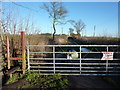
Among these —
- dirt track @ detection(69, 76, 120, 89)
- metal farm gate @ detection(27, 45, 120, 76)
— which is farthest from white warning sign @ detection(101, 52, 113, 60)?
dirt track @ detection(69, 76, 120, 89)

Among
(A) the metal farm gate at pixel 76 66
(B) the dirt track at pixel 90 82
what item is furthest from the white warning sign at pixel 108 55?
(B) the dirt track at pixel 90 82

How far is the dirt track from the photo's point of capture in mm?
3282

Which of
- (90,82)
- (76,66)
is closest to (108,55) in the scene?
(90,82)

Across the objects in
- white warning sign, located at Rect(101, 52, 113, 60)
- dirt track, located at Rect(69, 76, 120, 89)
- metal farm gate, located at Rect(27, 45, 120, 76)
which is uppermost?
white warning sign, located at Rect(101, 52, 113, 60)

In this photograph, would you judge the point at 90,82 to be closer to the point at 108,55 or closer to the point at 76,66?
the point at 108,55

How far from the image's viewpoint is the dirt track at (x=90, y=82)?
3282 mm

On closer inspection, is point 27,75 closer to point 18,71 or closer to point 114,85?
point 18,71

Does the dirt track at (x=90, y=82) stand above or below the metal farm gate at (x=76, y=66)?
below

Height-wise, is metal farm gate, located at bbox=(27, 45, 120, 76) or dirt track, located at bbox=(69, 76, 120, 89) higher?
metal farm gate, located at bbox=(27, 45, 120, 76)

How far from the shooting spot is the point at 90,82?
352cm

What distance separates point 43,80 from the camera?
3627 mm

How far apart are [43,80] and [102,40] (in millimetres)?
10744

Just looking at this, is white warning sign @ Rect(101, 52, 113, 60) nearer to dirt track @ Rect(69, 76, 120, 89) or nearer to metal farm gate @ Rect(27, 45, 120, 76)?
metal farm gate @ Rect(27, 45, 120, 76)

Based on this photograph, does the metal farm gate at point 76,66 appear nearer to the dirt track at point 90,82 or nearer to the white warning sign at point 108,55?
the white warning sign at point 108,55
